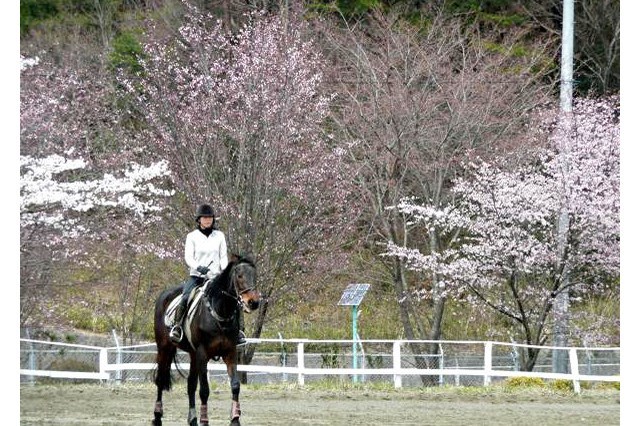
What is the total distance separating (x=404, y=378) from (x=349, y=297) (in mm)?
3718

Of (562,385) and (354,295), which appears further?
(354,295)

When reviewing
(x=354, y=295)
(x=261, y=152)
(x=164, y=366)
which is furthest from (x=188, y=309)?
(x=261, y=152)

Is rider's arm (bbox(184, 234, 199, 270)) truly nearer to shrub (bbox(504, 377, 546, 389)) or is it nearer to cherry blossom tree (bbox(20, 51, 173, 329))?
cherry blossom tree (bbox(20, 51, 173, 329))

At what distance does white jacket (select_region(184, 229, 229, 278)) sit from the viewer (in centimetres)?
1277

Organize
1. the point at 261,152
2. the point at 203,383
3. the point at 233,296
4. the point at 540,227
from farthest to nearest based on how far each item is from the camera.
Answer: the point at 540,227 < the point at 261,152 < the point at 203,383 < the point at 233,296

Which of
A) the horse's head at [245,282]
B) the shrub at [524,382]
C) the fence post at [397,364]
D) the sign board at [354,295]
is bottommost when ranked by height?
the shrub at [524,382]

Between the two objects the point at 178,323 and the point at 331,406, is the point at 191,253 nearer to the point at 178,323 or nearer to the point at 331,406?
the point at 178,323

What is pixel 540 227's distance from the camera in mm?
23297

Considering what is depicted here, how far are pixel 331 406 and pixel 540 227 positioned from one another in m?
8.51

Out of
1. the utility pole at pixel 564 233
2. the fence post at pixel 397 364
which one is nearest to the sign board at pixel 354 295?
the fence post at pixel 397 364

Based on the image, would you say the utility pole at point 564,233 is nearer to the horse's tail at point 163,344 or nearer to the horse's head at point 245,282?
the horse's tail at point 163,344

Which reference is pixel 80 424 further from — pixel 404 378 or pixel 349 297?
pixel 404 378

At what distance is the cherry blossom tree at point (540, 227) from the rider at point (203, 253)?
34.3ft

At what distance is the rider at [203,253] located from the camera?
1273 cm
